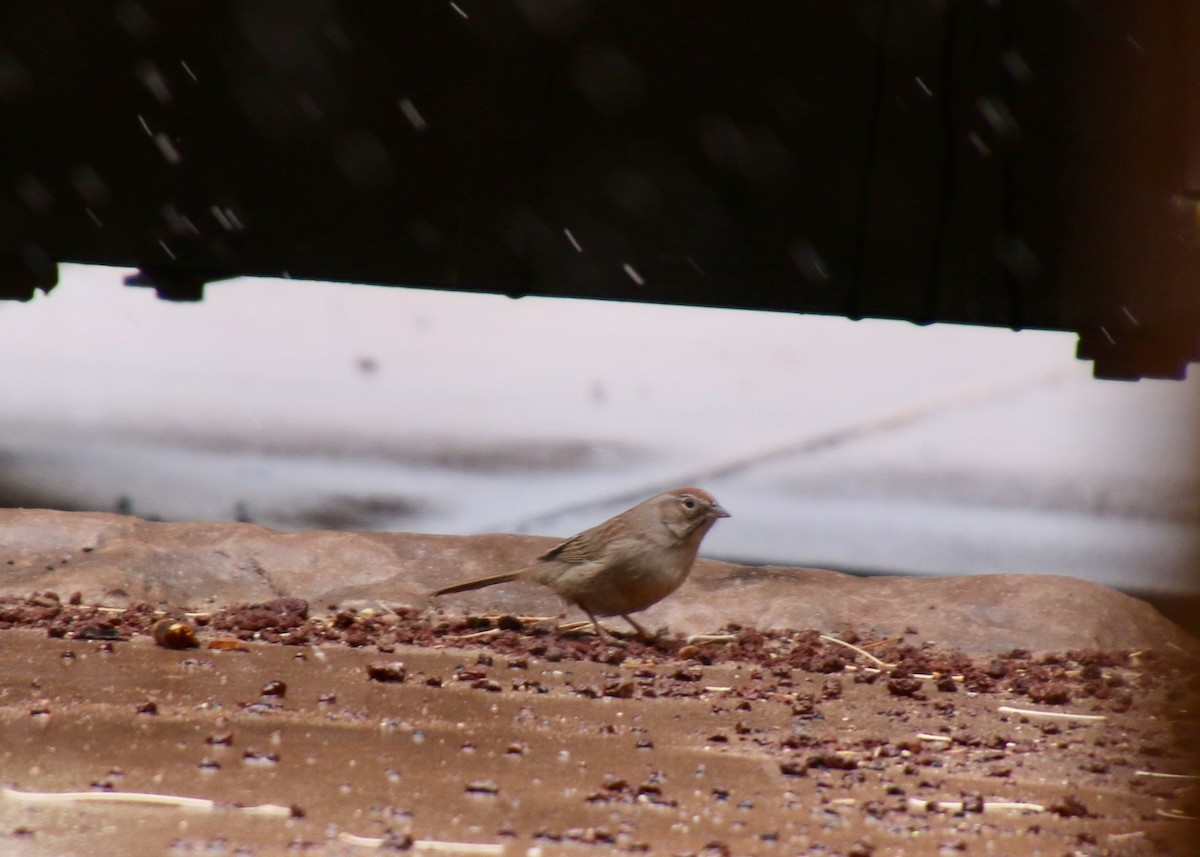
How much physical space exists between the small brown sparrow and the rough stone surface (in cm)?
61

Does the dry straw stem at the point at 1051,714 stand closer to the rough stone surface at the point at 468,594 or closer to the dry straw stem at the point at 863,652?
the dry straw stem at the point at 863,652

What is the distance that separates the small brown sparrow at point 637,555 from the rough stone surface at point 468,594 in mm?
613

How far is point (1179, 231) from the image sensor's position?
484 cm

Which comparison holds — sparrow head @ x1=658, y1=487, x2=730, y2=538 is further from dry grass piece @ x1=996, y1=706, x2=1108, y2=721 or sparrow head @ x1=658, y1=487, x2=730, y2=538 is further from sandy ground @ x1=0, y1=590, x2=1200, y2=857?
dry grass piece @ x1=996, y1=706, x2=1108, y2=721

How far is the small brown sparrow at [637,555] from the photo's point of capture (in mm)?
4641

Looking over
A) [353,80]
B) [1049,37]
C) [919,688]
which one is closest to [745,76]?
[1049,37]

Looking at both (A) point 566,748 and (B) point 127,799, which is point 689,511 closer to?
(A) point 566,748

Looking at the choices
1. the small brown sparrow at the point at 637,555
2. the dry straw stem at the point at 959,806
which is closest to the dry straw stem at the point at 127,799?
the dry straw stem at the point at 959,806

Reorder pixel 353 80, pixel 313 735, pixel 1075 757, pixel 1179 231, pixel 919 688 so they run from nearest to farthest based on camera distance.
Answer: pixel 313 735
pixel 1075 757
pixel 919 688
pixel 1179 231
pixel 353 80

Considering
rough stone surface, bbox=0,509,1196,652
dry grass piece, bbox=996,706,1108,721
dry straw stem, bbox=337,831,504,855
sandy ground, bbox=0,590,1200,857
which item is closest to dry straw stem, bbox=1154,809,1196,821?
sandy ground, bbox=0,590,1200,857

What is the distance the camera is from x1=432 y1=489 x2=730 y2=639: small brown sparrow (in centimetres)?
464

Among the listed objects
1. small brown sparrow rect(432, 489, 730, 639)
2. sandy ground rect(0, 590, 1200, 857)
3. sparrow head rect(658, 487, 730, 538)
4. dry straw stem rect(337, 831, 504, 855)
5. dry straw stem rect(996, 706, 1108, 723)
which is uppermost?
sparrow head rect(658, 487, 730, 538)

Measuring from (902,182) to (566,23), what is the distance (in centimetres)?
154

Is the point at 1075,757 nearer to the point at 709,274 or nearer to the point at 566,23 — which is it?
the point at 709,274
